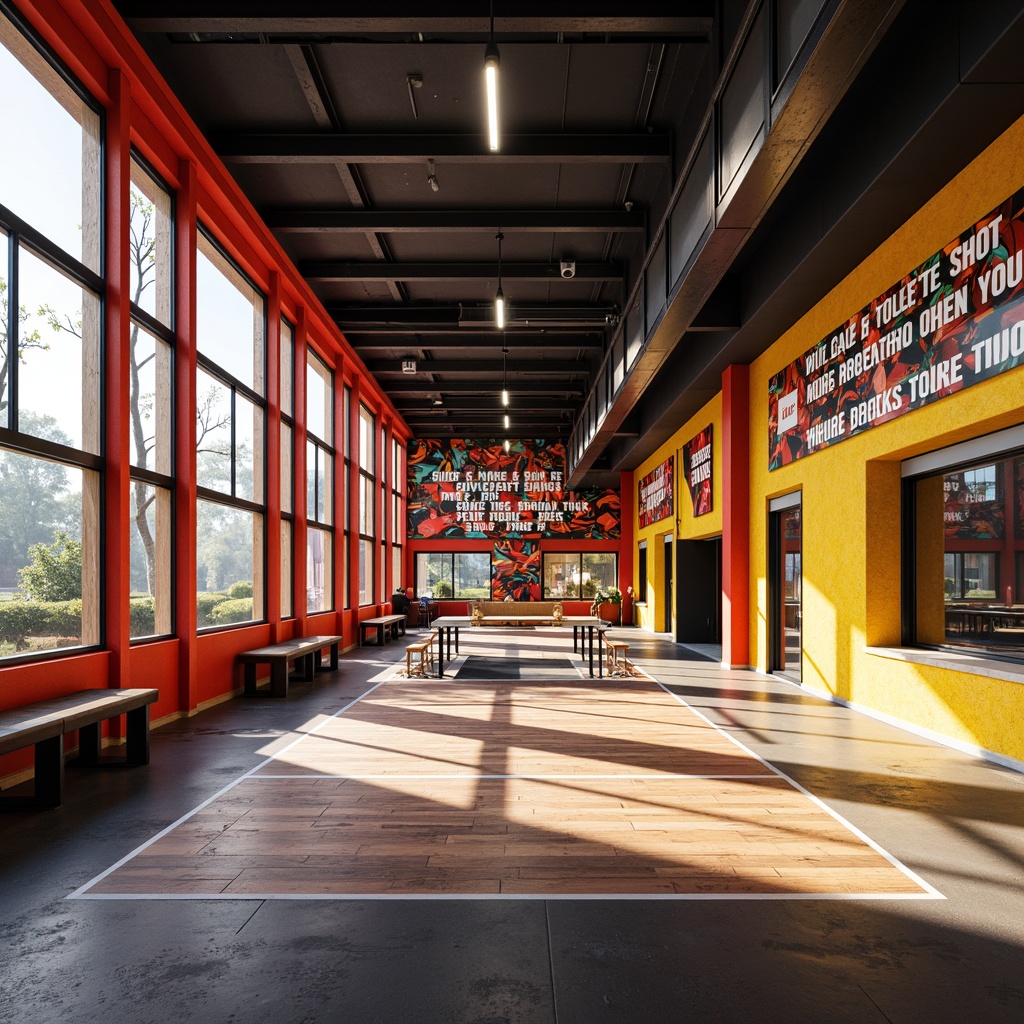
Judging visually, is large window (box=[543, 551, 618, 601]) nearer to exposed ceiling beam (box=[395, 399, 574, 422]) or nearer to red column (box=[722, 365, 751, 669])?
exposed ceiling beam (box=[395, 399, 574, 422])

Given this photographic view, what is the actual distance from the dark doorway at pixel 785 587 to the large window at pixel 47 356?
24.2ft

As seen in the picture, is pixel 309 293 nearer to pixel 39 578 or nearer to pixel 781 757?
pixel 39 578

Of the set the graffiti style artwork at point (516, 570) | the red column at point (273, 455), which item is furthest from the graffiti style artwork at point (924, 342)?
the graffiti style artwork at point (516, 570)

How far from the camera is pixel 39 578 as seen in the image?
567 centimetres

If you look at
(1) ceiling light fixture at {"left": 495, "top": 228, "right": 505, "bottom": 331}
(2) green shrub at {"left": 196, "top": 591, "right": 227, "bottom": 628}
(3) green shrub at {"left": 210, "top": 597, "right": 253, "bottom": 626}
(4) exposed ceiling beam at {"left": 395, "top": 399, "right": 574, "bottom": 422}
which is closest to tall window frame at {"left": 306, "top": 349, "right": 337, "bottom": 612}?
(3) green shrub at {"left": 210, "top": 597, "right": 253, "bottom": 626}

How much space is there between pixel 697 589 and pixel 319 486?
24.4ft

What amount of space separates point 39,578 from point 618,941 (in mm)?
4708

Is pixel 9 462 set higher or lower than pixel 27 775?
higher

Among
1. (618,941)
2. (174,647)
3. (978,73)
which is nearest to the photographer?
(618,941)

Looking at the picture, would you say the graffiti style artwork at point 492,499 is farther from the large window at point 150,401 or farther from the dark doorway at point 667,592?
the large window at point 150,401

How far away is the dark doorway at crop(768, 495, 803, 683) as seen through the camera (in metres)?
9.72

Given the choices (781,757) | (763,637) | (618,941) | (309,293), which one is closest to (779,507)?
(763,637)

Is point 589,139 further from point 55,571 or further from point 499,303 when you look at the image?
point 55,571

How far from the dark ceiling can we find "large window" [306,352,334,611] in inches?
72.8
